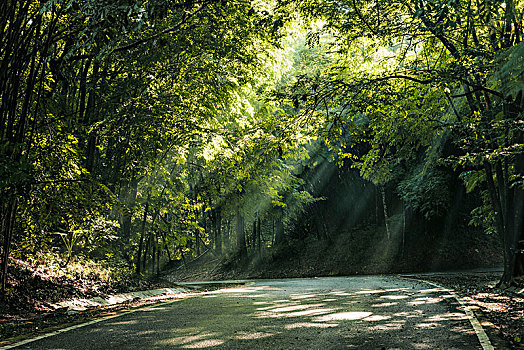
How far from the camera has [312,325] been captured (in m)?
6.48

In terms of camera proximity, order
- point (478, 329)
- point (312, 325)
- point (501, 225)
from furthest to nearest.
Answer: point (501, 225)
point (312, 325)
point (478, 329)

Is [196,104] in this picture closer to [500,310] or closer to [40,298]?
[40,298]

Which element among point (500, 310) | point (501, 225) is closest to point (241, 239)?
point (501, 225)

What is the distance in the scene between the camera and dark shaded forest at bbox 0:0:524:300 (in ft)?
25.5

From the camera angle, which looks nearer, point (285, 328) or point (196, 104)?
point (285, 328)

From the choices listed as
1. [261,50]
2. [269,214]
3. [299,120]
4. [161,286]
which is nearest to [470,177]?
[299,120]

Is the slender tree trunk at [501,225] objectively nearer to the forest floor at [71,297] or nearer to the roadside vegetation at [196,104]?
the roadside vegetation at [196,104]

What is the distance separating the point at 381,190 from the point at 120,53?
20065 millimetres

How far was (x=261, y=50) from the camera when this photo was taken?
513 inches

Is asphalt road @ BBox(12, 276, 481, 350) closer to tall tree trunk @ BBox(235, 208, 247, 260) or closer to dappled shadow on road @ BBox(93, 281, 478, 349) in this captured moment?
dappled shadow on road @ BBox(93, 281, 478, 349)

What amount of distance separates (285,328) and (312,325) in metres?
0.44

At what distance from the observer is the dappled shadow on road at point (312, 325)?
17.3 ft

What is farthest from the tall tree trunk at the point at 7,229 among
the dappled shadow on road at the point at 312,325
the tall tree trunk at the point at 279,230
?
the tall tree trunk at the point at 279,230

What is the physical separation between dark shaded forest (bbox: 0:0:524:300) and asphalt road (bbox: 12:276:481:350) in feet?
8.79
